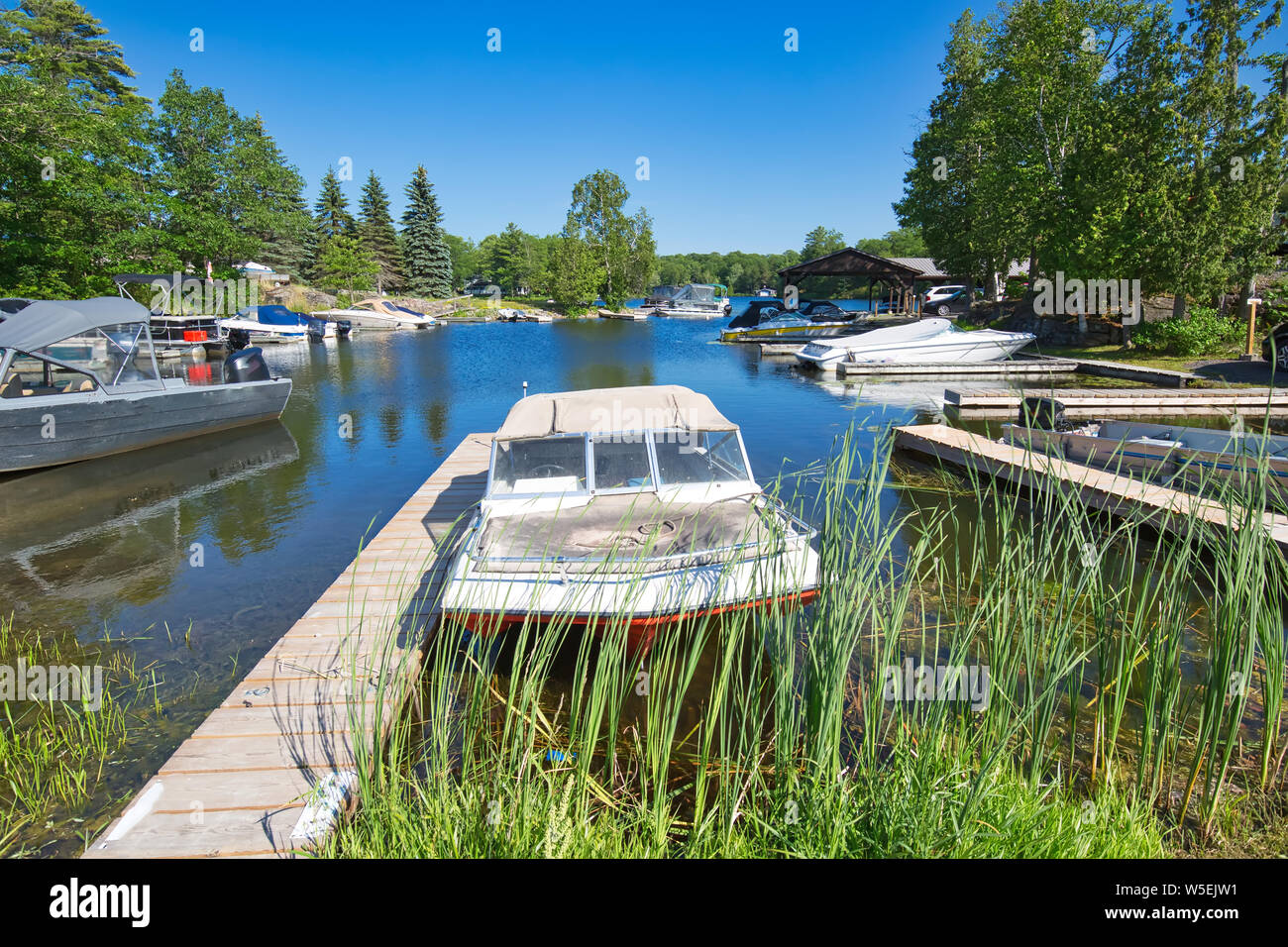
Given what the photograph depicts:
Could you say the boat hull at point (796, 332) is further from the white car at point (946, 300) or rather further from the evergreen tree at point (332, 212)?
the evergreen tree at point (332, 212)

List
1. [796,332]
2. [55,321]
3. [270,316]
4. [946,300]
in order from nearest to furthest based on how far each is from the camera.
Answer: [55,321] < [796,332] < [270,316] < [946,300]

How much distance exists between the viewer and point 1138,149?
70.1 feet

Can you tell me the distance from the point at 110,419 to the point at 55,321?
192 centimetres

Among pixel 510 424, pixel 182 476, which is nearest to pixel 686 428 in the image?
pixel 510 424

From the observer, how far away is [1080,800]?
351 cm

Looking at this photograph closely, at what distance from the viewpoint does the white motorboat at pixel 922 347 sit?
1019 inches

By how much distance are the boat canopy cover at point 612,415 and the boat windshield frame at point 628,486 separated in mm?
49

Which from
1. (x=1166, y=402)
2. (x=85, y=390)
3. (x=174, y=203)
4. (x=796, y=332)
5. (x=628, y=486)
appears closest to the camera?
(x=628, y=486)

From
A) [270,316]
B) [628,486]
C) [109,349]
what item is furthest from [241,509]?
[270,316]

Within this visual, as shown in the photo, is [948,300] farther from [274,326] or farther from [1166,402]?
[274,326]

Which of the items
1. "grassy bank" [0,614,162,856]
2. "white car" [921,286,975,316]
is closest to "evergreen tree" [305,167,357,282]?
"white car" [921,286,975,316]

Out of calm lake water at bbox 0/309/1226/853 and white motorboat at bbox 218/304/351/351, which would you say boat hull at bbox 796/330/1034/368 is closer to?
calm lake water at bbox 0/309/1226/853
